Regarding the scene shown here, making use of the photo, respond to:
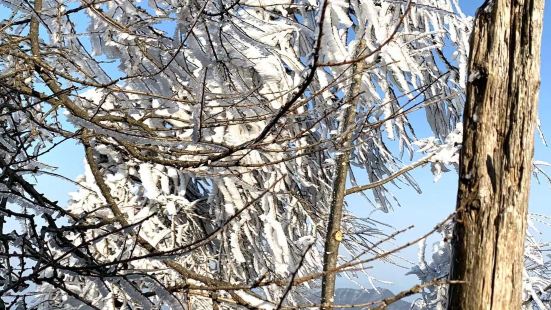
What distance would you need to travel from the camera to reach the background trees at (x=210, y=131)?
8.94 ft

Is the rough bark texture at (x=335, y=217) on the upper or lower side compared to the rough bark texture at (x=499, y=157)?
upper

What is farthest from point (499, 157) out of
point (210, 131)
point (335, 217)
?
point (335, 217)

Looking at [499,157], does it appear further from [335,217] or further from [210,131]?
[335,217]

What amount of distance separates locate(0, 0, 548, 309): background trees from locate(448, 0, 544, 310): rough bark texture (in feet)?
1.21

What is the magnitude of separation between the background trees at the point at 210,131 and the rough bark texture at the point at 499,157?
0.37 m

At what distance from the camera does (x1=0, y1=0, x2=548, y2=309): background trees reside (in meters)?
2.72

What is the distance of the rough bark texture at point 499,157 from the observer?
2.21 metres

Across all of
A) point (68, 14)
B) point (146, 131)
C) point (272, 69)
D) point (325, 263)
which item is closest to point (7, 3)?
point (68, 14)

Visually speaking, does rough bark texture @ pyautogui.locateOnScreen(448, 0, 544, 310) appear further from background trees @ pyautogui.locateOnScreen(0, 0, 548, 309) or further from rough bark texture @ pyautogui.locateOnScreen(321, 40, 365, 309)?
rough bark texture @ pyautogui.locateOnScreen(321, 40, 365, 309)

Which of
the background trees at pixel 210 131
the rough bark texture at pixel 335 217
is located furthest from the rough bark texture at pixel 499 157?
the rough bark texture at pixel 335 217

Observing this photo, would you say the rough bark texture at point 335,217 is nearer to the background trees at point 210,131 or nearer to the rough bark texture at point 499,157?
the background trees at point 210,131

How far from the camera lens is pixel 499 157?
2.23 m

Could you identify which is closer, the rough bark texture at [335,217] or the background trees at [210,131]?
the background trees at [210,131]

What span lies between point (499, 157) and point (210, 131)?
1577 mm
